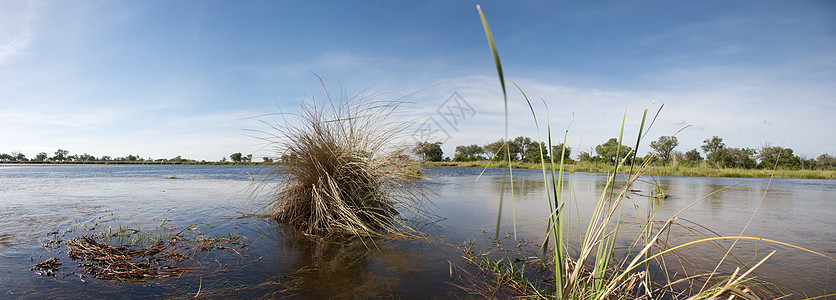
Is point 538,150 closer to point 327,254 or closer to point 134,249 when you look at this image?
point 327,254

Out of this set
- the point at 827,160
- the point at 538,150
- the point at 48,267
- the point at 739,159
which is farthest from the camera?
the point at 739,159

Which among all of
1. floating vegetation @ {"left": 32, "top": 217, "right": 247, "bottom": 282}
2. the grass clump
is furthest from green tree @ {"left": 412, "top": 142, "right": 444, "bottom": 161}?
floating vegetation @ {"left": 32, "top": 217, "right": 247, "bottom": 282}

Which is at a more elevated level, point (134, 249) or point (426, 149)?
point (426, 149)

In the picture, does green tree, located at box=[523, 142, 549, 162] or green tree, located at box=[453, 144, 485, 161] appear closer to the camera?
green tree, located at box=[523, 142, 549, 162]

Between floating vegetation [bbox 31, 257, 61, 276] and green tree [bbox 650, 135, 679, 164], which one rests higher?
green tree [bbox 650, 135, 679, 164]

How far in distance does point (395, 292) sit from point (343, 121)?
258 cm

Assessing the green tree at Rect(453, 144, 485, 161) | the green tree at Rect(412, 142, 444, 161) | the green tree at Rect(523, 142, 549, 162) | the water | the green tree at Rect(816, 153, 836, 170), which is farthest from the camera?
the green tree at Rect(453, 144, 485, 161)

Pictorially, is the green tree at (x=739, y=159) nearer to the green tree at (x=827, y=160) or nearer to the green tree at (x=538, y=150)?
the green tree at (x=827, y=160)

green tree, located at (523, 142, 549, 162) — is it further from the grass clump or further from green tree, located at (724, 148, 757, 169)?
green tree, located at (724, 148, 757, 169)

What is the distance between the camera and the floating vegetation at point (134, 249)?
2434 mm

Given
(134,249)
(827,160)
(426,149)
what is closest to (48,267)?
(134,249)

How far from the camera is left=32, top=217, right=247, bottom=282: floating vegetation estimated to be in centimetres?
243

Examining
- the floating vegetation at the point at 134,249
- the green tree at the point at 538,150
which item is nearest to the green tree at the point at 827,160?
the green tree at the point at 538,150

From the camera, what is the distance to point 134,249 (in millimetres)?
2959
